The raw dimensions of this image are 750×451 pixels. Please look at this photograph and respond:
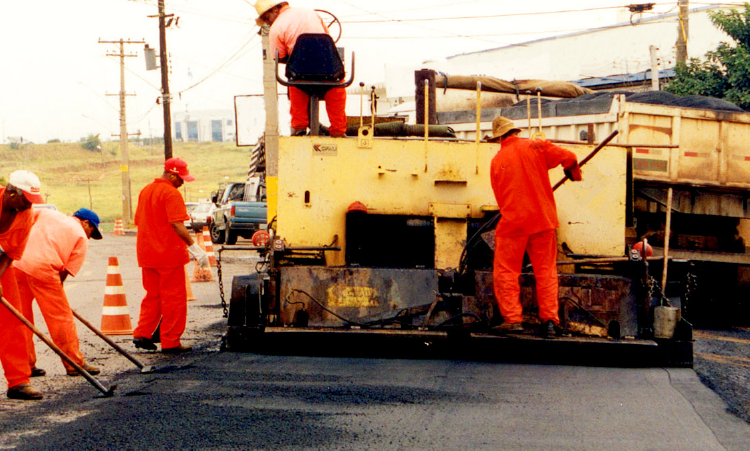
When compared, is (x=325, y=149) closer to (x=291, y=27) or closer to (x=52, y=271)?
(x=291, y=27)

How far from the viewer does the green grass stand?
69438 mm

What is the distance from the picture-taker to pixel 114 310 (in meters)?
9.52

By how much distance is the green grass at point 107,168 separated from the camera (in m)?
69.4

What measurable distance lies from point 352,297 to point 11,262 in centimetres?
250

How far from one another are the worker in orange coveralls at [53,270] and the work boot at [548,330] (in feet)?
10.9

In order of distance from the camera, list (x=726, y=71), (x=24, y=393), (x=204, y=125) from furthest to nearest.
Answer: (x=204, y=125), (x=726, y=71), (x=24, y=393)

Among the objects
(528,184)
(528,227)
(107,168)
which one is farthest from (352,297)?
(107,168)

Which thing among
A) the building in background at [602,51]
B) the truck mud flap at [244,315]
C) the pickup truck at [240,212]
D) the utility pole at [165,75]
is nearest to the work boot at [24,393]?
the truck mud flap at [244,315]

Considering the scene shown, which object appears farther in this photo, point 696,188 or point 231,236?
point 231,236

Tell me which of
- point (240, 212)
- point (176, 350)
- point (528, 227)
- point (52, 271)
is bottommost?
point (176, 350)

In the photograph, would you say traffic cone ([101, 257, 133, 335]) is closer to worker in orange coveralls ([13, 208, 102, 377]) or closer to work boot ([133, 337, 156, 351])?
work boot ([133, 337, 156, 351])

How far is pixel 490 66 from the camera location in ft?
157

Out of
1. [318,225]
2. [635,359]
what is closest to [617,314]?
[635,359]

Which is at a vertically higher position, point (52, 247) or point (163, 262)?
point (52, 247)
